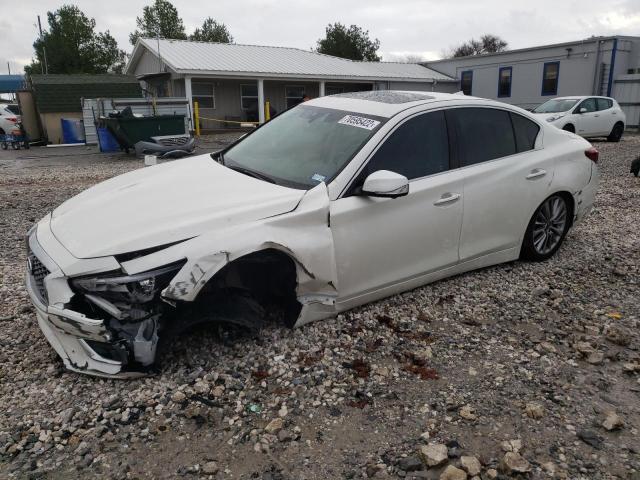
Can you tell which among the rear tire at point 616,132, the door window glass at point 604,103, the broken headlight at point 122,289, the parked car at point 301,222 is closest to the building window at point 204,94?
the door window glass at point 604,103

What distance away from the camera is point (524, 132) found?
15.3 feet

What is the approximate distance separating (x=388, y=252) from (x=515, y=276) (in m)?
1.67

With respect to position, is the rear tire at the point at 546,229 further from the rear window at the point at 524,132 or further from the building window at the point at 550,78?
the building window at the point at 550,78

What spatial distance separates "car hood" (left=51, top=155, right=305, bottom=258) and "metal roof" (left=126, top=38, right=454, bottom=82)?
20.4 m

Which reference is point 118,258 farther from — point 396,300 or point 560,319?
point 560,319

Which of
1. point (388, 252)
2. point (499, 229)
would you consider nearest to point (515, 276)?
point (499, 229)

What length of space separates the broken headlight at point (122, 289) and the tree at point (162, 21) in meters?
51.7

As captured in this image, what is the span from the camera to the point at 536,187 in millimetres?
4574

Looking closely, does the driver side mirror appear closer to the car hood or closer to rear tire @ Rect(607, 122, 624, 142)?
the car hood

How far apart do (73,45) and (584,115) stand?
39145 mm

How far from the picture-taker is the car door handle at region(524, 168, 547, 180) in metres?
4.52

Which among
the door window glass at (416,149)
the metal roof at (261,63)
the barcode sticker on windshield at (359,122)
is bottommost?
the door window glass at (416,149)

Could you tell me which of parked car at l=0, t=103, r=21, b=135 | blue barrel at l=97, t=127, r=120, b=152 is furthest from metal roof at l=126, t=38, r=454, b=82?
blue barrel at l=97, t=127, r=120, b=152

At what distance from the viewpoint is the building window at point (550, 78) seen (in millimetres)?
25203
